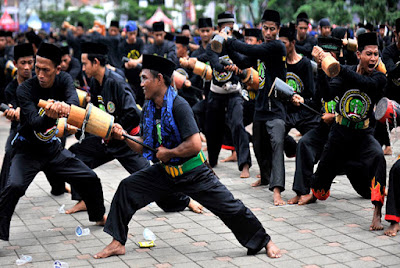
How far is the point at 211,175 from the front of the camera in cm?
608

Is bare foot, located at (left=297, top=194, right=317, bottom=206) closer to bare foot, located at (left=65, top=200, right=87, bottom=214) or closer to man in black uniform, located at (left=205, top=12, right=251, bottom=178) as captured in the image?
man in black uniform, located at (left=205, top=12, right=251, bottom=178)

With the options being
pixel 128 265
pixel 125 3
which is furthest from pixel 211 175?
pixel 125 3

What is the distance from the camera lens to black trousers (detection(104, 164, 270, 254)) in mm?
5980

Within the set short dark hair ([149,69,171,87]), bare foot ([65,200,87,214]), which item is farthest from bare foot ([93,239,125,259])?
bare foot ([65,200,87,214])

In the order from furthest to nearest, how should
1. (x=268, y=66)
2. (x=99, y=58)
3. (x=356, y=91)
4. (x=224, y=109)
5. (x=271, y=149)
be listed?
(x=224, y=109) → (x=271, y=149) → (x=268, y=66) → (x=99, y=58) → (x=356, y=91)

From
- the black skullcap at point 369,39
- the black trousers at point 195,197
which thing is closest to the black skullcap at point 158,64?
the black trousers at point 195,197

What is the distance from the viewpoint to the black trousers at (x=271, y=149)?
8.28 meters

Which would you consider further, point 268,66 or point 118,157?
point 268,66

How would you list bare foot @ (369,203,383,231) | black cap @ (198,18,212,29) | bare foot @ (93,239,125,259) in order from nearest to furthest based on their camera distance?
bare foot @ (93,239,125,259) < bare foot @ (369,203,383,231) < black cap @ (198,18,212,29)

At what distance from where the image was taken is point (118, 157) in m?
7.96

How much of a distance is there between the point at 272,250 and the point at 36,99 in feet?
9.17

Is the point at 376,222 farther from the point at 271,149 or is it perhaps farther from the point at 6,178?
the point at 6,178

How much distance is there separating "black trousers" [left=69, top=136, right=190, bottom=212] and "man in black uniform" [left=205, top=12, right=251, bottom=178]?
7.40ft

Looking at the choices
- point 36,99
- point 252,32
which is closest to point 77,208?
point 36,99
